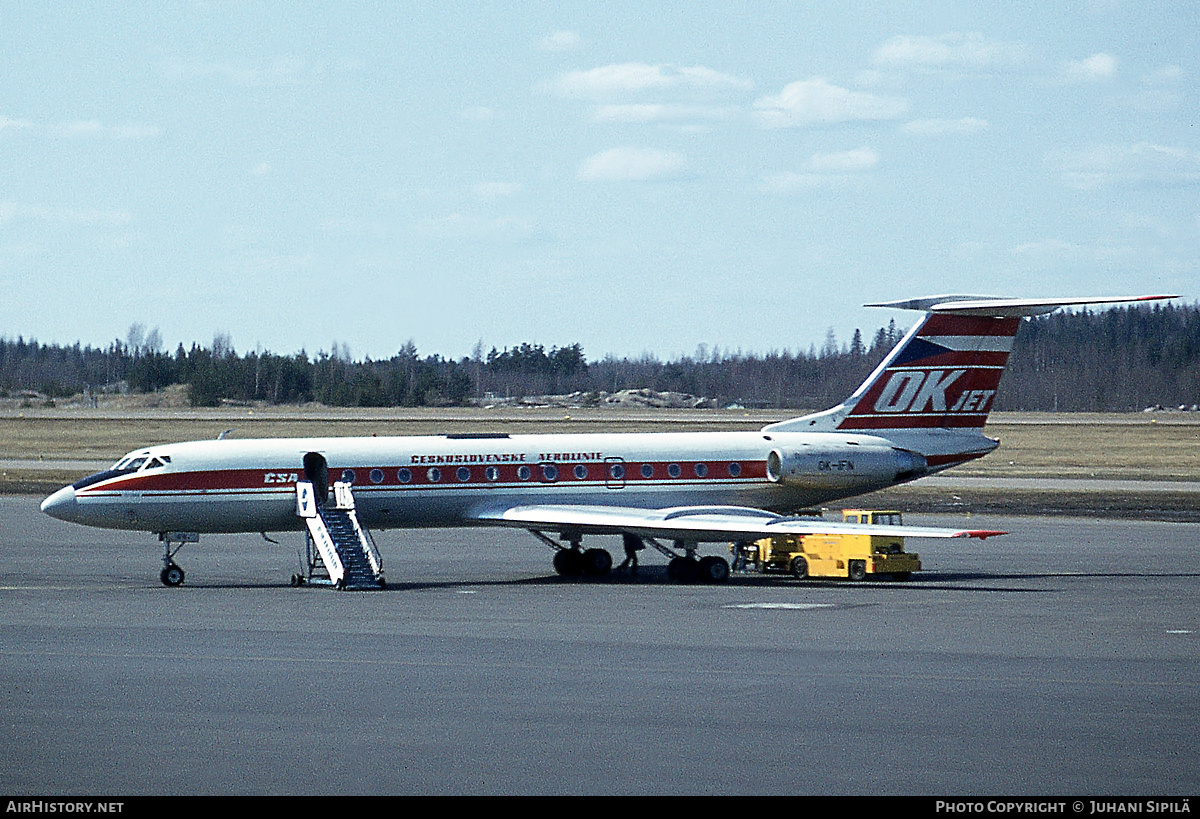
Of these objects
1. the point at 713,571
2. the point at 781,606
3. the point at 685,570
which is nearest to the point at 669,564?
the point at 685,570

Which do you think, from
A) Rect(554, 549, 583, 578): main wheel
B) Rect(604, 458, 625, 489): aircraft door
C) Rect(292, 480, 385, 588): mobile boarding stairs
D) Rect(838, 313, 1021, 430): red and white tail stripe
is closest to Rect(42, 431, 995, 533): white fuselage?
Rect(604, 458, 625, 489): aircraft door

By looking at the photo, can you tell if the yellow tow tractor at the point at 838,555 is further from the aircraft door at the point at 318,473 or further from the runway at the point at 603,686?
the aircraft door at the point at 318,473

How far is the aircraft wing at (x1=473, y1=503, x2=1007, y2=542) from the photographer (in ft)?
103

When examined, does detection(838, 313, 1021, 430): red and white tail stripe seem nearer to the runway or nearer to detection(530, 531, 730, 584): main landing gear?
the runway

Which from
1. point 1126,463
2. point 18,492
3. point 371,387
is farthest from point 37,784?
point 371,387

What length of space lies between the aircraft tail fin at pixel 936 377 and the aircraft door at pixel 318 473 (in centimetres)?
1111

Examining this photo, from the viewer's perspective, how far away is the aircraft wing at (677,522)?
103 feet

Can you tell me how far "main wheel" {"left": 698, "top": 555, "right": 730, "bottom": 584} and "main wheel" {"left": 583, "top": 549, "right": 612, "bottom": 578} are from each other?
278cm

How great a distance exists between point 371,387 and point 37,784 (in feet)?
523

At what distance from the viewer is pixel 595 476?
1369 inches

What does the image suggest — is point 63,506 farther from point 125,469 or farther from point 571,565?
point 571,565

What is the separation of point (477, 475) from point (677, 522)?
4.59 metres
